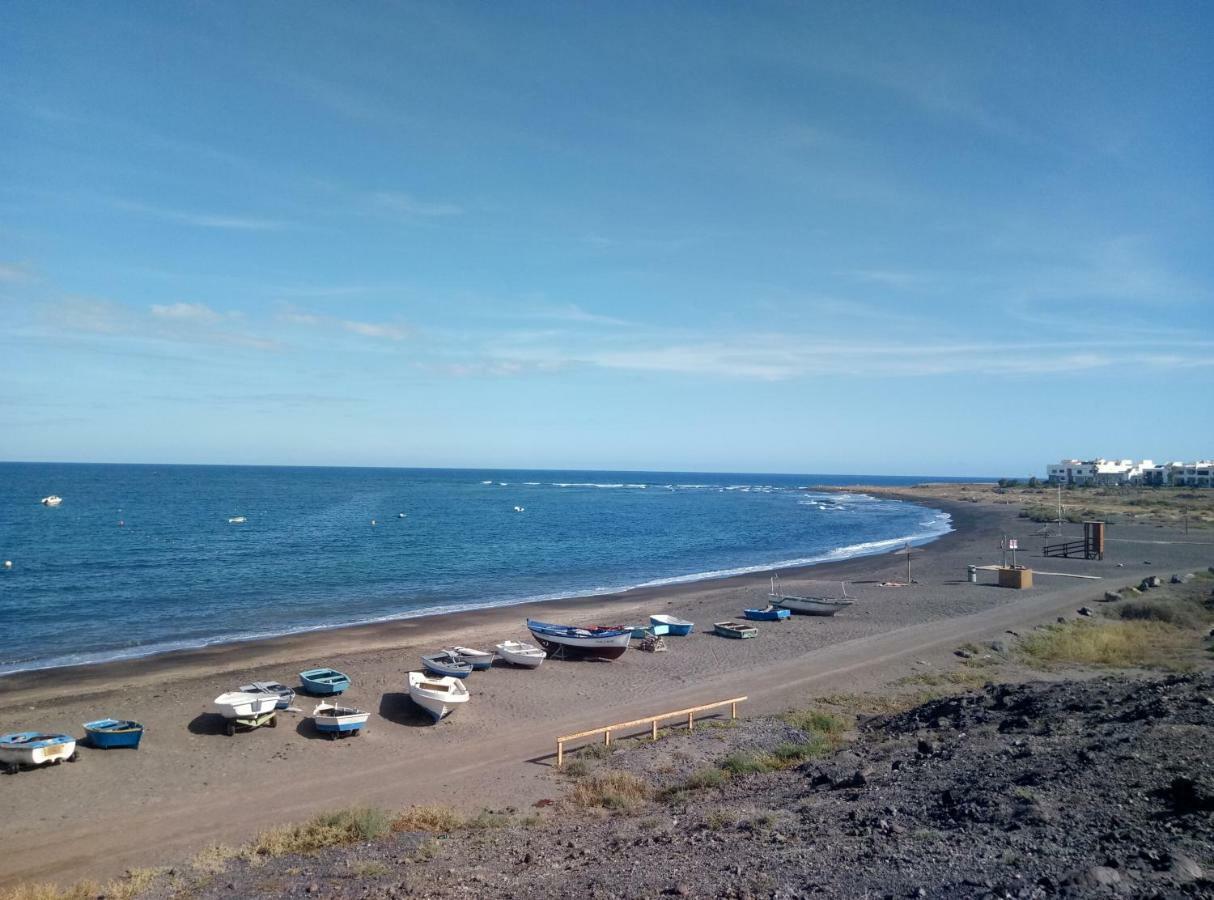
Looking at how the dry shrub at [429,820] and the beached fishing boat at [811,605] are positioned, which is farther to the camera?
the beached fishing boat at [811,605]

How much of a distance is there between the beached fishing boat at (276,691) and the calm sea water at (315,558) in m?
10.2

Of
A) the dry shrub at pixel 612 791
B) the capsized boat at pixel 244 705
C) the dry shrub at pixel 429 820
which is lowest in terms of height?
the dry shrub at pixel 429 820

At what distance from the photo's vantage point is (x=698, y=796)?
14.1m

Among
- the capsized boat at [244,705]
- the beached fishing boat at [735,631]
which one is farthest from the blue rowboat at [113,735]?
the beached fishing boat at [735,631]

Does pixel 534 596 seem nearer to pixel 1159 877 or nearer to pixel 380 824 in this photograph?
A: pixel 380 824

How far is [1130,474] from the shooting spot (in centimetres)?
16400

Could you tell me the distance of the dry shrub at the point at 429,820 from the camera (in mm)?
13375

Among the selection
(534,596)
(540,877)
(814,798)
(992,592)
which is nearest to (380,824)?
(540,877)

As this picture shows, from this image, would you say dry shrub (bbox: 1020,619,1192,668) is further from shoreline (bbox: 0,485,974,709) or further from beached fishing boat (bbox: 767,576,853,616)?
shoreline (bbox: 0,485,974,709)

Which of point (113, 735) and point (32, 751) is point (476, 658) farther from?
point (32, 751)

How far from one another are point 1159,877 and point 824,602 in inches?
1039

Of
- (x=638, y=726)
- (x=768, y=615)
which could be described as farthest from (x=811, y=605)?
(x=638, y=726)

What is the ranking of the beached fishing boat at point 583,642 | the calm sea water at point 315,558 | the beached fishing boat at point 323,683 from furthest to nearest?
the calm sea water at point 315,558
the beached fishing boat at point 583,642
the beached fishing boat at point 323,683

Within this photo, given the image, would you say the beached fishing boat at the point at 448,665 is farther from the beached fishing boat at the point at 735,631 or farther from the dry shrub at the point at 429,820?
the beached fishing boat at the point at 735,631
